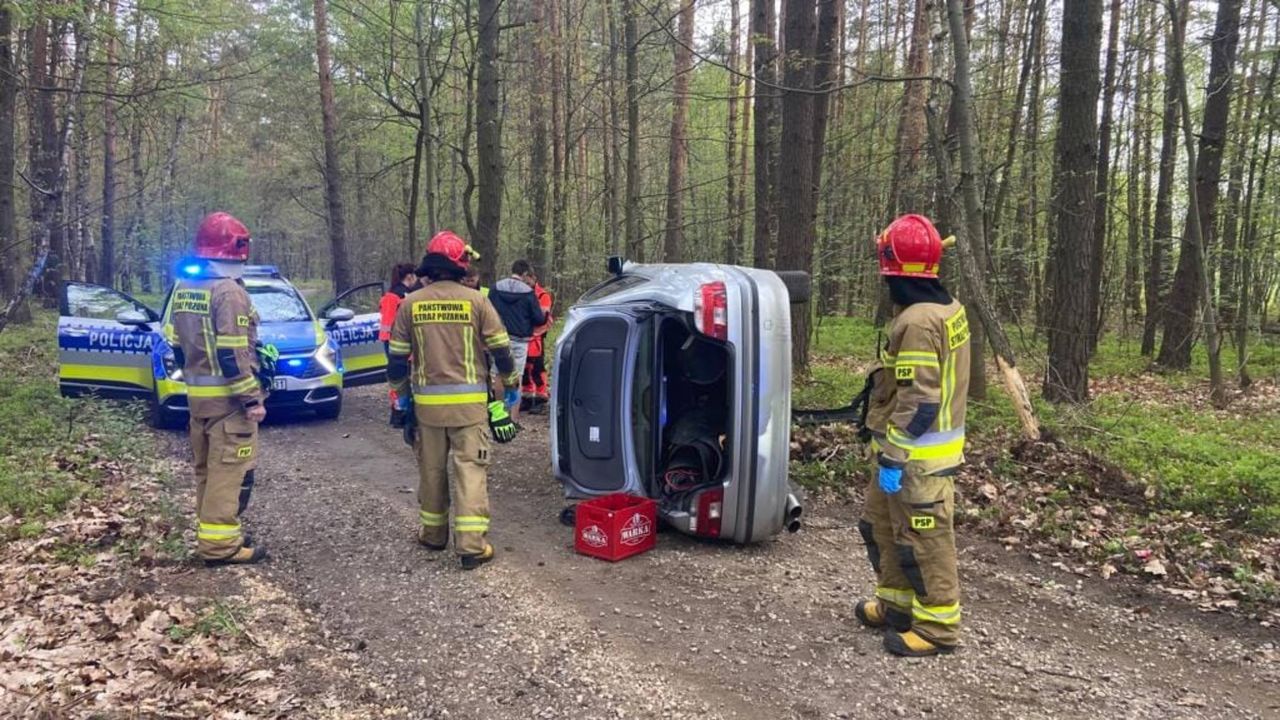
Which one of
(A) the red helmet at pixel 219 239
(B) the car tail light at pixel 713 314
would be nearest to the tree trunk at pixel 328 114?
(A) the red helmet at pixel 219 239

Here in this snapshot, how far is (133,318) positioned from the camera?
8.70 m

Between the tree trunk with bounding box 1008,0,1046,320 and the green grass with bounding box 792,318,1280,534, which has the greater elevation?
the tree trunk with bounding box 1008,0,1046,320

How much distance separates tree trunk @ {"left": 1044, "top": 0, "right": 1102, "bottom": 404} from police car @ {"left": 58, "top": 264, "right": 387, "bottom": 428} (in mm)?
7855

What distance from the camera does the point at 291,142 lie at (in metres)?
30.9

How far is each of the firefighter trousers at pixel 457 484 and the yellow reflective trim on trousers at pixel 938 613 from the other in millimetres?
2709

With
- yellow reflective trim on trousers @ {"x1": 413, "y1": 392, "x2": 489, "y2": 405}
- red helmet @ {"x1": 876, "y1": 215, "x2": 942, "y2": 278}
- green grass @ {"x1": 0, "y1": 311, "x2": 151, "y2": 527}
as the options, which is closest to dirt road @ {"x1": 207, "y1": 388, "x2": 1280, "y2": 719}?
yellow reflective trim on trousers @ {"x1": 413, "y1": 392, "x2": 489, "y2": 405}

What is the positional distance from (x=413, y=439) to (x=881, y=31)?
1873 cm

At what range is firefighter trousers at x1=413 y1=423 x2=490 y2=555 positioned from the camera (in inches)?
202

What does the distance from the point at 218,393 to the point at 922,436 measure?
4.43 m

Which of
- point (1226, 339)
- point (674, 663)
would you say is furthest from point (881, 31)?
point (674, 663)

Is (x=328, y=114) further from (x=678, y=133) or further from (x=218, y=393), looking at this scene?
(x=218, y=393)

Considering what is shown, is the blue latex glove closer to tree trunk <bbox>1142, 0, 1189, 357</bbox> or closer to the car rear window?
the car rear window

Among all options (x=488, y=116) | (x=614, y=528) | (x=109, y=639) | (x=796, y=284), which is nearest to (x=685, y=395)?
(x=796, y=284)

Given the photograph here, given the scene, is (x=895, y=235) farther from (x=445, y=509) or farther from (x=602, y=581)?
(x=445, y=509)
